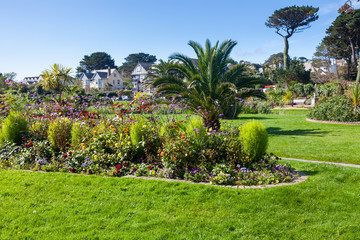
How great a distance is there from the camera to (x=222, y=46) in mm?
10758

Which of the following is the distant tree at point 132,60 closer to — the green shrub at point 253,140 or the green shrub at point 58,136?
the green shrub at point 58,136

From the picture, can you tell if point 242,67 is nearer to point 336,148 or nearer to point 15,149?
point 336,148

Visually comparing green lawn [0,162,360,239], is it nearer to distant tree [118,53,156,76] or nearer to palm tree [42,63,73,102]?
palm tree [42,63,73,102]

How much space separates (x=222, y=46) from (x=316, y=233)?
844cm

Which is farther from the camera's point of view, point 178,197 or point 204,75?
point 204,75

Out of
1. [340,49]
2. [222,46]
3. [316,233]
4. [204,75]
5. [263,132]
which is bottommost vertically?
[316,233]

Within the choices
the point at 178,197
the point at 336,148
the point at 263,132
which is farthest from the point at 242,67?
the point at 178,197

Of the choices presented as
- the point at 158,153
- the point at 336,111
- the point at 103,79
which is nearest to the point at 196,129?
the point at 158,153

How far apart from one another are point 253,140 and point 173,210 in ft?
7.57

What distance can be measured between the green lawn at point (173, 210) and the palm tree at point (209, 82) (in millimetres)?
5451

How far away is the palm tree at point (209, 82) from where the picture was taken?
10.2 metres

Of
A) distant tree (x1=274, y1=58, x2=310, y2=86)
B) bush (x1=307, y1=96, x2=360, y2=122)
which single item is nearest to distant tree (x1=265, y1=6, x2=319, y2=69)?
distant tree (x1=274, y1=58, x2=310, y2=86)

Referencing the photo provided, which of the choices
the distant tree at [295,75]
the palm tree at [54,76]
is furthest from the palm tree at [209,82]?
the distant tree at [295,75]

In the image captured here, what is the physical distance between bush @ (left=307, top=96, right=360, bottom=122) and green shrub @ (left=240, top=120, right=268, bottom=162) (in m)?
10.2
